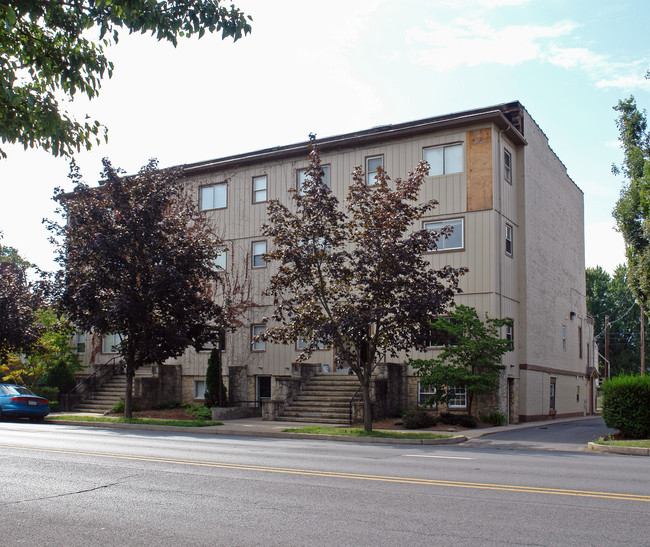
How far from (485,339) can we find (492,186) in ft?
20.4

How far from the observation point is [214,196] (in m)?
33.3

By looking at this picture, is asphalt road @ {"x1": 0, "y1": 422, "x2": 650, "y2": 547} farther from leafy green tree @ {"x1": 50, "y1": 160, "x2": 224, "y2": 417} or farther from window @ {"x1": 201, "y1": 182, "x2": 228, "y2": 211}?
window @ {"x1": 201, "y1": 182, "x2": 228, "y2": 211}

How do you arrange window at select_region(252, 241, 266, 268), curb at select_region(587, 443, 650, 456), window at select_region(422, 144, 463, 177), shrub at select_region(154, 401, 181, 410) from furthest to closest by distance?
1. window at select_region(252, 241, 266, 268)
2. shrub at select_region(154, 401, 181, 410)
3. window at select_region(422, 144, 463, 177)
4. curb at select_region(587, 443, 650, 456)

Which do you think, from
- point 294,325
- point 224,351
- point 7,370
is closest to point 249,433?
point 294,325

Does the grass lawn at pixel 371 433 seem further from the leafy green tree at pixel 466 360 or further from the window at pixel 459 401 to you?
the window at pixel 459 401

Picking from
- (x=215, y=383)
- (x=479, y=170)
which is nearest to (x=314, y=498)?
(x=479, y=170)

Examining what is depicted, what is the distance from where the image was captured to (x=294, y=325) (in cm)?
2086

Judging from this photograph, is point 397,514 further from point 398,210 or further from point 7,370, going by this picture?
point 7,370

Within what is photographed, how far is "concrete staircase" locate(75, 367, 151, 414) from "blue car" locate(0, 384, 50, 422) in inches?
157

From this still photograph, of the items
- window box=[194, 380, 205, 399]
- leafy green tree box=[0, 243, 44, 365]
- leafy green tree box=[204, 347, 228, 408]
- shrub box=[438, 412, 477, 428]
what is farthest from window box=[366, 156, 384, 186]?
leafy green tree box=[0, 243, 44, 365]

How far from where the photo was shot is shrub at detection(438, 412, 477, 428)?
2300cm

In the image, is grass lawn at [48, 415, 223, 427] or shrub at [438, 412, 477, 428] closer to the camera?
shrub at [438, 412, 477, 428]

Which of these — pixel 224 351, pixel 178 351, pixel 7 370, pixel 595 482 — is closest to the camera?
pixel 595 482

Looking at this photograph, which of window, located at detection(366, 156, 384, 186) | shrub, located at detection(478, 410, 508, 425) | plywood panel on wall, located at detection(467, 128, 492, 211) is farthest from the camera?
window, located at detection(366, 156, 384, 186)
